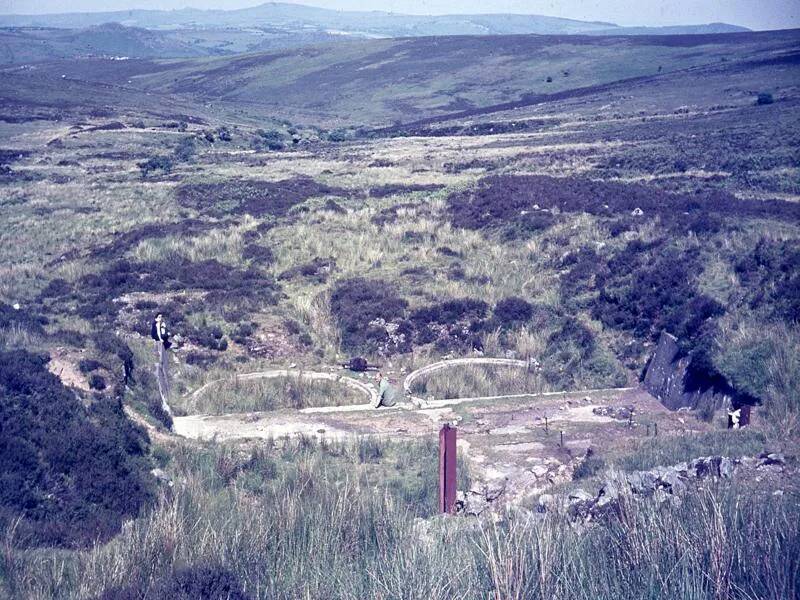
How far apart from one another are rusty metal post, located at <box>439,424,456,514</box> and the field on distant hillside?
0.34m

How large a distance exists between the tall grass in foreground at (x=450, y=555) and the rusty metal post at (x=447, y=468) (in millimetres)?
1156

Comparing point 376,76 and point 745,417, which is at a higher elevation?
point 376,76

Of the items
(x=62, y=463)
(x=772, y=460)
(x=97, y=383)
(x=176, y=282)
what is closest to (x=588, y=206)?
(x=176, y=282)

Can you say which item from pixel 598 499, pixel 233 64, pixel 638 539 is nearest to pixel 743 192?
pixel 598 499

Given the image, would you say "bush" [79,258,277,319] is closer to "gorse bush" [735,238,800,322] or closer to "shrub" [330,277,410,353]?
"shrub" [330,277,410,353]

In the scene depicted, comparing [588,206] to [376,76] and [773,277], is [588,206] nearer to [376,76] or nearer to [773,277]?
[773,277]

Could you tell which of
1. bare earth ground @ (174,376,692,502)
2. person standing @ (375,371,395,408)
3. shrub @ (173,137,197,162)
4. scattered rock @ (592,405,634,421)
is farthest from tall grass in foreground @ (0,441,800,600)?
shrub @ (173,137,197,162)

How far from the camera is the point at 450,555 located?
15.3 feet

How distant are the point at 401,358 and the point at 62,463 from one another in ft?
29.1

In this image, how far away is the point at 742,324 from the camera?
1362 centimetres

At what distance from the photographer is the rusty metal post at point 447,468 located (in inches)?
282

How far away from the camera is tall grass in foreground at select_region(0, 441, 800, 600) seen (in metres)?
4.00

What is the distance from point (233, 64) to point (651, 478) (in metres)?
150

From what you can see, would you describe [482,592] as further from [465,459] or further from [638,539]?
[465,459]
